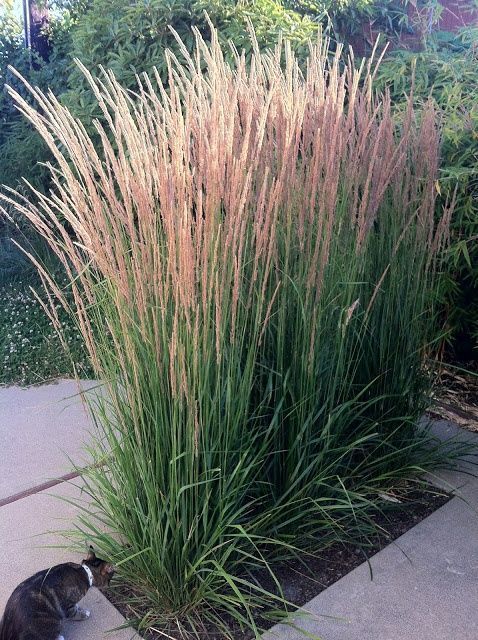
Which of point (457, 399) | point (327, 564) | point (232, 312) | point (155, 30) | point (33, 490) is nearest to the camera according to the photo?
point (232, 312)

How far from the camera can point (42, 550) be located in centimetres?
267

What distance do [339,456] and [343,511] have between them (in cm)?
23

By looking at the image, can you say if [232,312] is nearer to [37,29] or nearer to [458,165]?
[458,165]

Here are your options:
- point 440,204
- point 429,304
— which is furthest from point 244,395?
point 440,204

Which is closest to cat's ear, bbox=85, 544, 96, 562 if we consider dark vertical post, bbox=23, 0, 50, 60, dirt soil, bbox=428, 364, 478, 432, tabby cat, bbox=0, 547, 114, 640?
tabby cat, bbox=0, 547, 114, 640

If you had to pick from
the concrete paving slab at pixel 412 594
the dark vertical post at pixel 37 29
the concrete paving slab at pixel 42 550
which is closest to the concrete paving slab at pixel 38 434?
the concrete paving slab at pixel 42 550

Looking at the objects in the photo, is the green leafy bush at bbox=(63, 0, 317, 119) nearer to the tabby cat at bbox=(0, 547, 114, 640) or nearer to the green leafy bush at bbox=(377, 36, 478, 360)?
the green leafy bush at bbox=(377, 36, 478, 360)

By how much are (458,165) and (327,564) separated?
7.34 feet

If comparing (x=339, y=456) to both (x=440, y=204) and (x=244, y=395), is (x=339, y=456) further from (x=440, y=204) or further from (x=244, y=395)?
(x=440, y=204)

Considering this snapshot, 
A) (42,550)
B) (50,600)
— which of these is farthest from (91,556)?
(42,550)

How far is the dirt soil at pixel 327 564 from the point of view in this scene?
2.33m

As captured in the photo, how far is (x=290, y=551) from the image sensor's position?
103 inches

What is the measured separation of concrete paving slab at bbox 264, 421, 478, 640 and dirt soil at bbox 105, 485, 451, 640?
45mm

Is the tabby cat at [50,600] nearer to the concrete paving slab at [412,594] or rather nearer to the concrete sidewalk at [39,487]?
the concrete sidewalk at [39,487]
